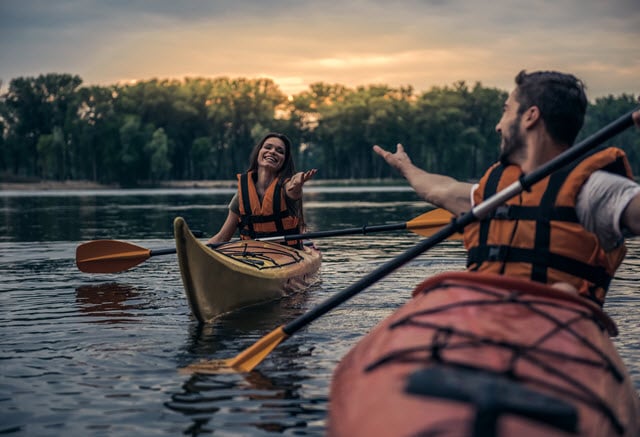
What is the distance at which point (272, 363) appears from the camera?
17.7 feet

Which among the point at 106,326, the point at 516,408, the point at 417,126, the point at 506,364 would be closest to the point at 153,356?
the point at 106,326

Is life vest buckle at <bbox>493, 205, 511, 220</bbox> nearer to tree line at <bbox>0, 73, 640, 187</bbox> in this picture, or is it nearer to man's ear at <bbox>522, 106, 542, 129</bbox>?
man's ear at <bbox>522, 106, 542, 129</bbox>

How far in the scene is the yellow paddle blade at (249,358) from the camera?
4844 mm

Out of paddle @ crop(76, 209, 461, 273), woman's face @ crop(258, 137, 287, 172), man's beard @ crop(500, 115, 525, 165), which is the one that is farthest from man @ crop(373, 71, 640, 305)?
paddle @ crop(76, 209, 461, 273)

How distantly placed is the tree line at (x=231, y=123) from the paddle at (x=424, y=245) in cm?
7934

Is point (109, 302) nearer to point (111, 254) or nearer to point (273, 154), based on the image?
point (111, 254)

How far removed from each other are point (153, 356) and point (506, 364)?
11.3ft

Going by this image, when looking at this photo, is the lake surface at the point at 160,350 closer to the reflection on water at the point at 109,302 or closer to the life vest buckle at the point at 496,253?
the reflection on water at the point at 109,302

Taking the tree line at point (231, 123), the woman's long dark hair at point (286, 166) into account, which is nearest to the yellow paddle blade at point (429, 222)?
the woman's long dark hair at point (286, 166)

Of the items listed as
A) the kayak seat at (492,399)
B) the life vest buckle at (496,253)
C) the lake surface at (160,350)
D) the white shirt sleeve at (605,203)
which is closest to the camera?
the kayak seat at (492,399)

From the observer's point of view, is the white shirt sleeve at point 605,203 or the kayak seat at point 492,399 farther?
the white shirt sleeve at point 605,203

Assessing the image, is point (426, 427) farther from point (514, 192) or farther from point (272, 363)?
point (272, 363)

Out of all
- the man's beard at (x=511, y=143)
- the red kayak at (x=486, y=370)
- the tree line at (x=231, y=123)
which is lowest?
the red kayak at (x=486, y=370)

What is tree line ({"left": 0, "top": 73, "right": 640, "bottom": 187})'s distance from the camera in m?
87.6
